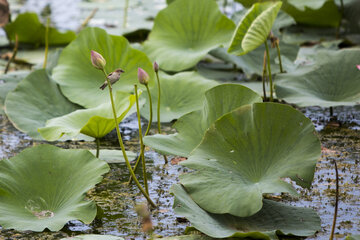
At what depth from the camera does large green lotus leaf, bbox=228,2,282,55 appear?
1693mm

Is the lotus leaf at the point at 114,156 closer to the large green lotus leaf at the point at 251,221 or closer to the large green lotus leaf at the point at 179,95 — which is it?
the large green lotus leaf at the point at 179,95

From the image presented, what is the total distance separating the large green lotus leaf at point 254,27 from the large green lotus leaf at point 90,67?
0.37 meters

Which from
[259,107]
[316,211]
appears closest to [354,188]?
[316,211]

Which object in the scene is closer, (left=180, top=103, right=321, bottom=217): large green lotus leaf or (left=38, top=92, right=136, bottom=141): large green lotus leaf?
(left=180, top=103, right=321, bottom=217): large green lotus leaf

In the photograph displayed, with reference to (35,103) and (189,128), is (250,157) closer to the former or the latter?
(189,128)

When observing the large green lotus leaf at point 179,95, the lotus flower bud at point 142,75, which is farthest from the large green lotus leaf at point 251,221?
the large green lotus leaf at point 179,95

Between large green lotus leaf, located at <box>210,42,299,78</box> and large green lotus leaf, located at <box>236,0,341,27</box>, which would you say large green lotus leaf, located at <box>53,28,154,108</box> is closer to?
large green lotus leaf, located at <box>210,42,299,78</box>

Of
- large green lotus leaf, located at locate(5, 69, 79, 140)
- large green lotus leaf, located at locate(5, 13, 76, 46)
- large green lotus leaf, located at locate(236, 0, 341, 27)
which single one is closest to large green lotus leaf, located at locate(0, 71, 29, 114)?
large green lotus leaf, located at locate(5, 69, 79, 140)

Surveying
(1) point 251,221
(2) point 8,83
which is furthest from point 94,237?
(2) point 8,83

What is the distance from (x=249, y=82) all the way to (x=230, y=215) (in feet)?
4.04

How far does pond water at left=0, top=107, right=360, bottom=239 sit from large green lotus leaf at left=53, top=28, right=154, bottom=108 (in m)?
0.18

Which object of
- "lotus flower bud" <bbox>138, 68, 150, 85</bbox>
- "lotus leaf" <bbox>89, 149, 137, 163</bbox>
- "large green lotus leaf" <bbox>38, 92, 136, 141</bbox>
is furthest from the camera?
"lotus leaf" <bbox>89, 149, 137, 163</bbox>

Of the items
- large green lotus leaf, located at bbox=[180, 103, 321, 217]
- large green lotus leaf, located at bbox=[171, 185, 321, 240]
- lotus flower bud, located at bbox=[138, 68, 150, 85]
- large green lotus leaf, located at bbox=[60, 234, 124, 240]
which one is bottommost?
large green lotus leaf, located at bbox=[60, 234, 124, 240]

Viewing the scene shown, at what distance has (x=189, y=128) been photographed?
60.5 inches
